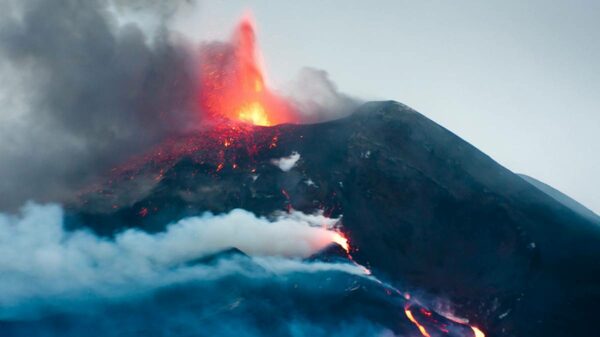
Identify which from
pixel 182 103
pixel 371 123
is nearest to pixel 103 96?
pixel 182 103

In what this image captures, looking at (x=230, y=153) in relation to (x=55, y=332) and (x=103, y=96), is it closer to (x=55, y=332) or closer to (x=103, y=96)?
(x=103, y=96)

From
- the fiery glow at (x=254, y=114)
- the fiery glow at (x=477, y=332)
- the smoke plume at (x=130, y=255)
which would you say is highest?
the fiery glow at (x=254, y=114)

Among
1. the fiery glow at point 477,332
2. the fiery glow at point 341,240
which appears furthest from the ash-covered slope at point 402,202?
the fiery glow at point 477,332

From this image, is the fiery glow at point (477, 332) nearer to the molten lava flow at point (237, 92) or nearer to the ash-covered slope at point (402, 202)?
the ash-covered slope at point (402, 202)

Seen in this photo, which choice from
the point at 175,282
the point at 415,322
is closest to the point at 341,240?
the point at 415,322

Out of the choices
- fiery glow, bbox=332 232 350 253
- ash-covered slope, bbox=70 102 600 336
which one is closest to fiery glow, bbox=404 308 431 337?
ash-covered slope, bbox=70 102 600 336

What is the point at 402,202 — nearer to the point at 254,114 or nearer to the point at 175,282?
the point at 254,114
